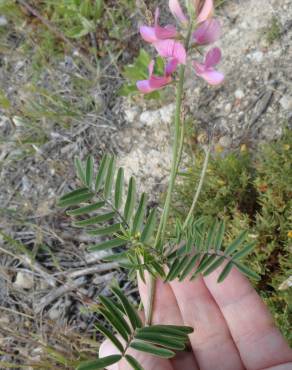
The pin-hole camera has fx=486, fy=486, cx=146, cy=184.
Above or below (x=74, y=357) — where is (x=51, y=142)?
above

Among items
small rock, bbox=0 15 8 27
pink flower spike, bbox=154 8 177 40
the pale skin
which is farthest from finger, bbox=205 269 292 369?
small rock, bbox=0 15 8 27

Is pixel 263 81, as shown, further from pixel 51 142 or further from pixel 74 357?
pixel 74 357

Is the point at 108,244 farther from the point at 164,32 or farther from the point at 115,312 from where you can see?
the point at 164,32

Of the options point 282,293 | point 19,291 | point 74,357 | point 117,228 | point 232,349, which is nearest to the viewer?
point 117,228

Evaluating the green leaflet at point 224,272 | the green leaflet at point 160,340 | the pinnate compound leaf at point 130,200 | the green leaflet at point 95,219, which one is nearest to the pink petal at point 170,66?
the pinnate compound leaf at point 130,200

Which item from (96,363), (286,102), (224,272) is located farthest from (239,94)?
(96,363)

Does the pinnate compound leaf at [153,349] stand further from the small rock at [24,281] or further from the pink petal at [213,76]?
the small rock at [24,281]

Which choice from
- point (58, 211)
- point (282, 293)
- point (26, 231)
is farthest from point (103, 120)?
point (282, 293)
